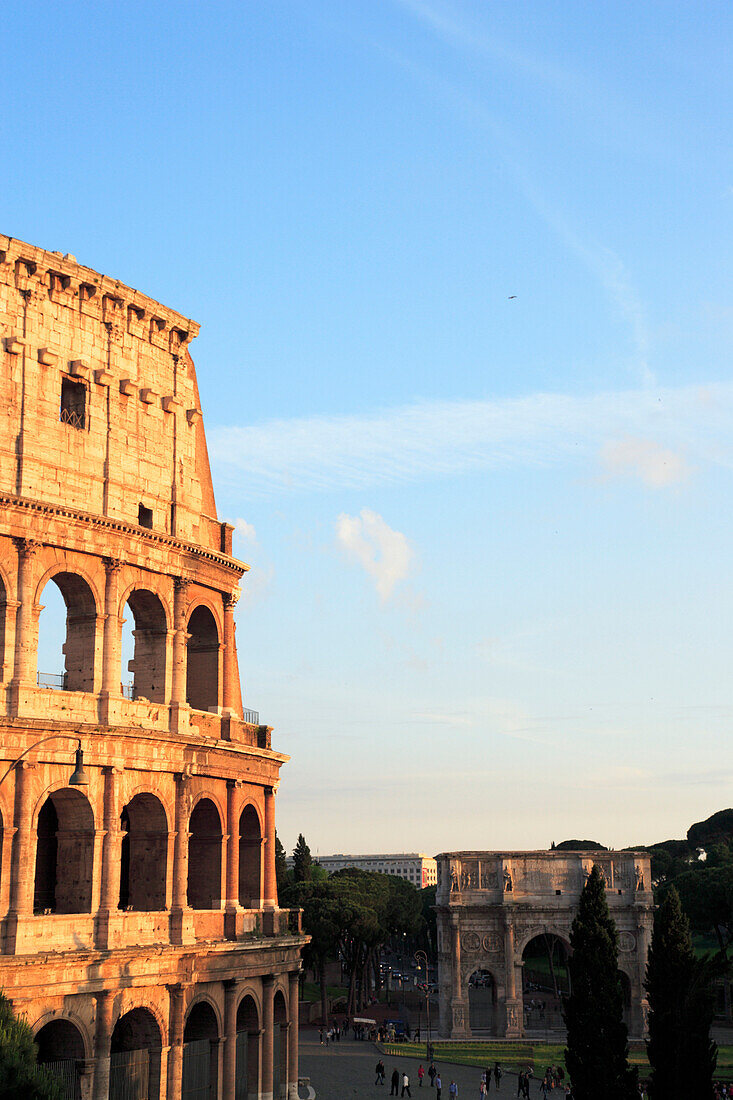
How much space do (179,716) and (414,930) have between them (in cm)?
7821

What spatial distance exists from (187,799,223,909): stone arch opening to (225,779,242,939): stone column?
360mm

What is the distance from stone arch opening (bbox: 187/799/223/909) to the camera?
41531mm

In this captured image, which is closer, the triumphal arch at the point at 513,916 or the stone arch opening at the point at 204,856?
the stone arch opening at the point at 204,856

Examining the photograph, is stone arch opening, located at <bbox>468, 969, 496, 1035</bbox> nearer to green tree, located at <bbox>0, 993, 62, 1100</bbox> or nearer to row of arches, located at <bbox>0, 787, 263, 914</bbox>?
row of arches, located at <bbox>0, 787, 263, 914</bbox>

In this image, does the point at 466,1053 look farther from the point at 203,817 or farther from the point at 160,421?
the point at 160,421

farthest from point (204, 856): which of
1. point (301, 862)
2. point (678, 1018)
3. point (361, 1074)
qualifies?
point (301, 862)

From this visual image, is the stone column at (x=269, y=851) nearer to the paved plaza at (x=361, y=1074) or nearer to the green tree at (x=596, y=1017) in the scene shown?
the paved plaza at (x=361, y=1074)

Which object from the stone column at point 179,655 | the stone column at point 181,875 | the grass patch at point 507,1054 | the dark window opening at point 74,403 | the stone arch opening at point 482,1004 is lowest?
the stone arch opening at point 482,1004

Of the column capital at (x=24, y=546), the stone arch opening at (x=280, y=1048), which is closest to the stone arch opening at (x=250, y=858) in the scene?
the stone arch opening at (x=280, y=1048)

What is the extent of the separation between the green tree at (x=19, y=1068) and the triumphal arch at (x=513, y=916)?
5283cm

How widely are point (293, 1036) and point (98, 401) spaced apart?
2429 centimetres

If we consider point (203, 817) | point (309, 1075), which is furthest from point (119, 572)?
point (309, 1075)

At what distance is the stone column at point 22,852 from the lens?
111 ft

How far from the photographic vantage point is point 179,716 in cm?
4016
